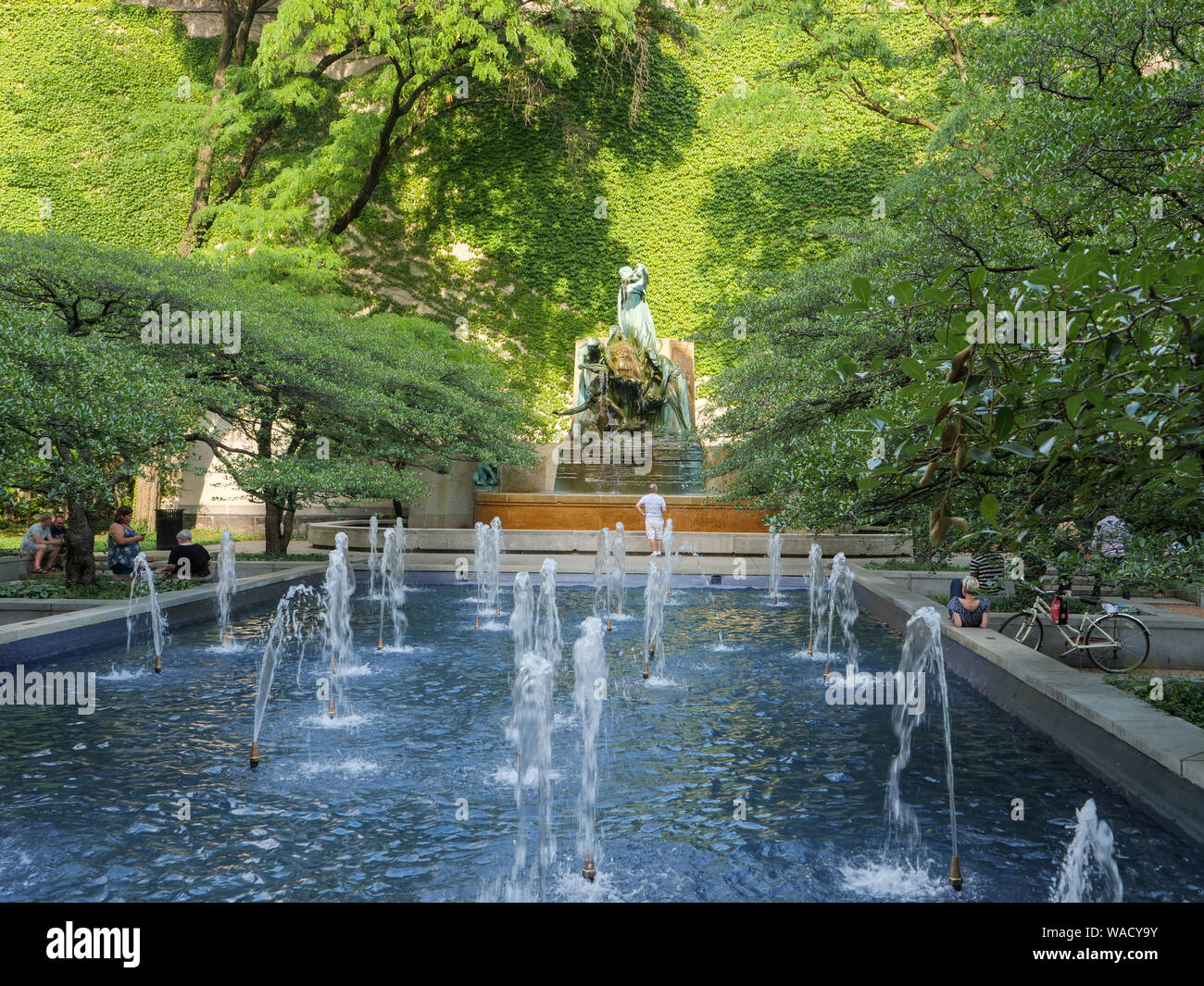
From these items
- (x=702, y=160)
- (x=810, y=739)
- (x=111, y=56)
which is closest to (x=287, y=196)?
(x=111, y=56)

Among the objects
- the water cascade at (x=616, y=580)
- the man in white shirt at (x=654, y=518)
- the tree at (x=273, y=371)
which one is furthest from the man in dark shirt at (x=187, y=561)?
the man in white shirt at (x=654, y=518)

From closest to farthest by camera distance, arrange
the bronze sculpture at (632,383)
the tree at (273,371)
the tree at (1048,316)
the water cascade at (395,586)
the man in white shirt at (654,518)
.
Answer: the tree at (1048,316)
the water cascade at (395,586)
the tree at (273,371)
the man in white shirt at (654,518)
the bronze sculpture at (632,383)

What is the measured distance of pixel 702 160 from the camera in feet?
97.9

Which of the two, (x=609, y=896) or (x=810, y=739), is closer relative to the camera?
(x=609, y=896)

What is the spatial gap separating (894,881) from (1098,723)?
7.89 feet

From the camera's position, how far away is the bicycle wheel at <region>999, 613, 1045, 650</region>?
988cm

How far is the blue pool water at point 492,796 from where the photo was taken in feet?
15.4

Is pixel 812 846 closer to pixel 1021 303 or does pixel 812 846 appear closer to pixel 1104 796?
pixel 1104 796

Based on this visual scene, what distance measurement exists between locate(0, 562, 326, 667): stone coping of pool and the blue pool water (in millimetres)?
299

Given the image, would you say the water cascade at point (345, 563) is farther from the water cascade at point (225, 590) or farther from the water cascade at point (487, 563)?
the water cascade at point (487, 563)

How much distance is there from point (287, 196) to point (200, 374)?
10.7 meters

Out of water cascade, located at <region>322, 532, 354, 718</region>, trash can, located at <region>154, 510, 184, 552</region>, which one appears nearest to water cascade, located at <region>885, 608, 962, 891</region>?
water cascade, located at <region>322, 532, 354, 718</region>

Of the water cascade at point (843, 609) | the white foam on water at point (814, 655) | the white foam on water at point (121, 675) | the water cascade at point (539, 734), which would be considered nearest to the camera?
the water cascade at point (539, 734)

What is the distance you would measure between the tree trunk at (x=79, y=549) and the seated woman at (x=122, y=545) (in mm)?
1058
